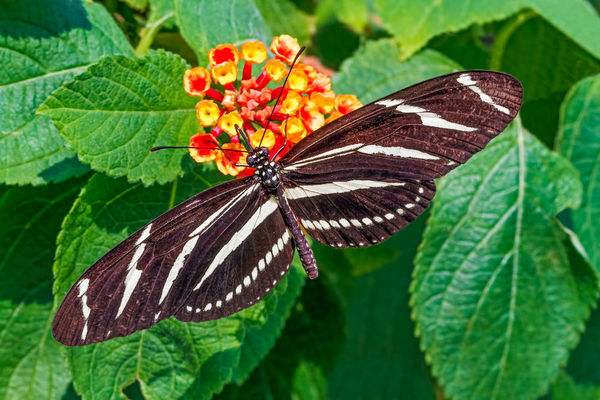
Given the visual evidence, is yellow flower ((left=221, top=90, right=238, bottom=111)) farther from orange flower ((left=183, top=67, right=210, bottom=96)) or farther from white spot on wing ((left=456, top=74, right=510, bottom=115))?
white spot on wing ((left=456, top=74, right=510, bottom=115))

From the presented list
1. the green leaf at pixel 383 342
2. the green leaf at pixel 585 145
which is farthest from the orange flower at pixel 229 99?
the green leaf at pixel 383 342

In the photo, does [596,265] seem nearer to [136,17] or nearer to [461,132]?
[461,132]

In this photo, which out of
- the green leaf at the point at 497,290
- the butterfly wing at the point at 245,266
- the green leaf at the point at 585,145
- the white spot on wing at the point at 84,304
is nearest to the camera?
the white spot on wing at the point at 84,304

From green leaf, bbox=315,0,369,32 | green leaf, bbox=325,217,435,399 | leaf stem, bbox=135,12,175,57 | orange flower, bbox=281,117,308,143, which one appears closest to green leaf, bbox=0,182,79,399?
leaf stem, bbox=135,12,175,57

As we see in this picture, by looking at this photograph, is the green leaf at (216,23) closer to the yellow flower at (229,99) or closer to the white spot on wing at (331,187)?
the yellow flower at (229,99)

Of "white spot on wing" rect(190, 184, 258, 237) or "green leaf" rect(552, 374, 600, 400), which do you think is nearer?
"white spot on wing" rect(190, 184, 258, 237)

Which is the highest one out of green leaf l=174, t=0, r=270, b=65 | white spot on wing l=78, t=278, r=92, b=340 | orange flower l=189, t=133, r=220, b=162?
green leaf l=174, t=0, r=270, b=65

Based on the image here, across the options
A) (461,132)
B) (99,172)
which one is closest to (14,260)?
(99,172)
